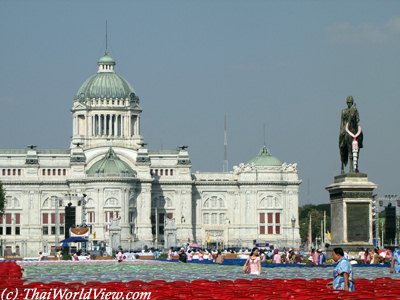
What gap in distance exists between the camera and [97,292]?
123 ft

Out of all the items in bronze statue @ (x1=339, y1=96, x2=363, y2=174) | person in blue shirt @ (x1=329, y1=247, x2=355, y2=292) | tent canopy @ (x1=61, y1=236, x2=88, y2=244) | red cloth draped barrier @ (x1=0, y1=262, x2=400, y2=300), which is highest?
bronze statue @ (x1=339, y1=96, x2=363, y2=174)

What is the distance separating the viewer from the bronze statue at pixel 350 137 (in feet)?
182

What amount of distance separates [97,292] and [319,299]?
7360mm


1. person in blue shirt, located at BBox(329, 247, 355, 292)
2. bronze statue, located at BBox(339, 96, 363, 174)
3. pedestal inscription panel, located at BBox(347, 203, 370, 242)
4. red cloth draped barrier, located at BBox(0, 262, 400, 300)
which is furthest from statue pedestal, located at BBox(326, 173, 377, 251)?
person in blue shirt, located at BBox(329, 247, 355, 292)

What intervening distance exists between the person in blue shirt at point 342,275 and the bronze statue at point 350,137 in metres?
17.1

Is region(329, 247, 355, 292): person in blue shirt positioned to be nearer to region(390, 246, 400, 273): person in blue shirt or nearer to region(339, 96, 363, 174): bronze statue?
region(390, 246, 400, 273): person in blue shirt

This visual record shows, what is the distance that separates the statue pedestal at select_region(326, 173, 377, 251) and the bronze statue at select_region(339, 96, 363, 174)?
853 mm

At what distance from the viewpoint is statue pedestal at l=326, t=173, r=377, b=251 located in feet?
180

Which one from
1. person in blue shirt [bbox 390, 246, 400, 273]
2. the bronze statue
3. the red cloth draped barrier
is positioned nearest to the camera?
the red cloth draped barrier

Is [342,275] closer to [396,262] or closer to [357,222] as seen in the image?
[396,262]

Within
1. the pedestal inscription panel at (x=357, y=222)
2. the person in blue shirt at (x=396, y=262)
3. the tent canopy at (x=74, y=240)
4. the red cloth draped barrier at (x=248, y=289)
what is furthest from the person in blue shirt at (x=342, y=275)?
the tent canopy at (x=74, y=240)

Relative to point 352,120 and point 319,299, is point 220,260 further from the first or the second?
point 319,299

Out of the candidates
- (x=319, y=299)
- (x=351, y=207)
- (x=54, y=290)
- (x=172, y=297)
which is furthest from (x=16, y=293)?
(x=351, y=207)

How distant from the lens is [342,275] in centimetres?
3831
